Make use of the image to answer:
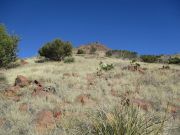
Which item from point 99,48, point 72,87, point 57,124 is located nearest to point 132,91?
point 72,87

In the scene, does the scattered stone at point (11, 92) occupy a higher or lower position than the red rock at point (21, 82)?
lower

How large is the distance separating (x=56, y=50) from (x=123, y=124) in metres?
28.1

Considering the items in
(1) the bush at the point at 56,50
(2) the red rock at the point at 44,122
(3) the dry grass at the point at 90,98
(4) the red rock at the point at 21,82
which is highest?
(1) the bush at the point at 56,50

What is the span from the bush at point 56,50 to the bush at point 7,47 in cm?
465

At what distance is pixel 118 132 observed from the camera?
6281 millimetres

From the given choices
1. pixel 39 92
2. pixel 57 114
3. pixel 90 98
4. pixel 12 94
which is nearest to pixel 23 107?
pixel 57 114

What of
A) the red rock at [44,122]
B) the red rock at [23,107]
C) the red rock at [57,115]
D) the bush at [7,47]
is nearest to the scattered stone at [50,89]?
the red rock at [23,107]

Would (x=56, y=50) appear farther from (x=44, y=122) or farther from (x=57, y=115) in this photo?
(x=44, y=122)

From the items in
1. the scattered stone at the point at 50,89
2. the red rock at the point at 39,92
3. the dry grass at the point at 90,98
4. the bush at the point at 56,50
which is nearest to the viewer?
the dry grass at the point at 90,98

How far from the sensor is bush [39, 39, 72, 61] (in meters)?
34.3

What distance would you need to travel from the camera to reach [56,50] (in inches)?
1342

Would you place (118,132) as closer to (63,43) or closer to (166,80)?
(166,80)

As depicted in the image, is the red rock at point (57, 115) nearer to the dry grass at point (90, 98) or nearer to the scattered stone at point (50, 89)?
the dry grass at point (90, 98)

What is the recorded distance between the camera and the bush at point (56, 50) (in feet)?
113
